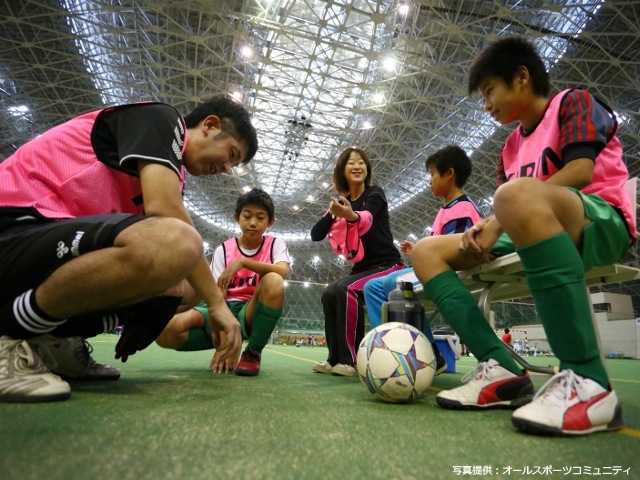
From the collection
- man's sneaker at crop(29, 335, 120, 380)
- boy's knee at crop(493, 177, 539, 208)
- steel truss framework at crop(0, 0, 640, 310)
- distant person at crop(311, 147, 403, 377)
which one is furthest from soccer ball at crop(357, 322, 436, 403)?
steel truss framework at crop(0, 0, 640, 310)

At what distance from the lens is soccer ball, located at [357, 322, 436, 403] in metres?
1.63

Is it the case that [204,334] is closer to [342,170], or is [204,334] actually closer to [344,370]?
[344,370]

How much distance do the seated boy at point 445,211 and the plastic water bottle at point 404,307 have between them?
0.55 meters

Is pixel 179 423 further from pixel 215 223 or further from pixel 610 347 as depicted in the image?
pixel 215 223

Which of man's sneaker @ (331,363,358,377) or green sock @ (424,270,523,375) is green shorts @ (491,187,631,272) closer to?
green sock @ (424,270,523,375)

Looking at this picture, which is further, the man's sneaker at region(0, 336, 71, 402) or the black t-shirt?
the black t-shirt

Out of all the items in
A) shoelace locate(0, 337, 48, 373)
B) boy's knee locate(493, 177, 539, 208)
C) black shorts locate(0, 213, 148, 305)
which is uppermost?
boy's knee locate(493, 177, 539, 208)

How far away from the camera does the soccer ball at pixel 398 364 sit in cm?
163

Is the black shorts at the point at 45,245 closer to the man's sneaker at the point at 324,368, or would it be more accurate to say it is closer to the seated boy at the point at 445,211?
the seated boy at the point at 445,211

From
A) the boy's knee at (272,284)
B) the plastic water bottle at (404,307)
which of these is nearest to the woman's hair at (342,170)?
the boy's knee at (272,284)

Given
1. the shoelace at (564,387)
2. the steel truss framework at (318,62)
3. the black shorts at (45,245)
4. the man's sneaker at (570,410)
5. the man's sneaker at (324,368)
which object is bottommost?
the man's sneaker at (324,368)

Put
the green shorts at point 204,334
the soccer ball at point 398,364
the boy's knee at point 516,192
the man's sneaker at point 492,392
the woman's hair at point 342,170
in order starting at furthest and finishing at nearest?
the woman's hair at point 342,170, the green shorts at point 204,334, the soccer ball at point 398,364, the man's sneaker at point 492,392, the boy's knee at point 516,192

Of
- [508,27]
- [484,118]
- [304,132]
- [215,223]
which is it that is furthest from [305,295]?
[508,27]

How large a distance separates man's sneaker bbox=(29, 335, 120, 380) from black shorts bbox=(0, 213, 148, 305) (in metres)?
0.50
